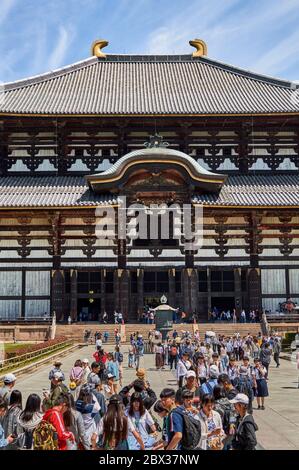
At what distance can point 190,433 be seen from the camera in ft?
24.0

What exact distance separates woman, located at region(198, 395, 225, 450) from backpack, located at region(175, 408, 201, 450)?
26cm

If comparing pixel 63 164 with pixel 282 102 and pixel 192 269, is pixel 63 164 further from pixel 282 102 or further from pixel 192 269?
→ pixel 282 102

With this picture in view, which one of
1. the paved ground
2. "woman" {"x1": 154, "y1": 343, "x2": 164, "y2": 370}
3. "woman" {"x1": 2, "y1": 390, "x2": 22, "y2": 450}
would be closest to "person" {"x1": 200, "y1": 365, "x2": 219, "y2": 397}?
the paved ground

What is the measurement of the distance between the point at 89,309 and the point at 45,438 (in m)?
35.8

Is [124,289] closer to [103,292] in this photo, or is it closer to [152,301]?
[103,292]

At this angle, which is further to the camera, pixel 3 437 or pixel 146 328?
pixel 146 328

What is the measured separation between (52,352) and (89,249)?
14.1 metres

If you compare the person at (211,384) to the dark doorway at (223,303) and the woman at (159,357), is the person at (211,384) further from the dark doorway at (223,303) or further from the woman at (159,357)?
the dark doorway at (223,303)

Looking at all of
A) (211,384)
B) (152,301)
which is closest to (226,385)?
(211,384)

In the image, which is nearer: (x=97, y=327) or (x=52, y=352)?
(x=52, y=352)

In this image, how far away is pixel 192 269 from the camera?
40969 millimetres

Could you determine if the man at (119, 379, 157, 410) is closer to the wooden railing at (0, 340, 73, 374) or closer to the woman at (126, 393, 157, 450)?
the woman at (126, 393, 157, 450)

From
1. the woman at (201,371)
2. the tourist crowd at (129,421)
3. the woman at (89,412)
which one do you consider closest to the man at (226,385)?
the tourist crowd at (129,421)
